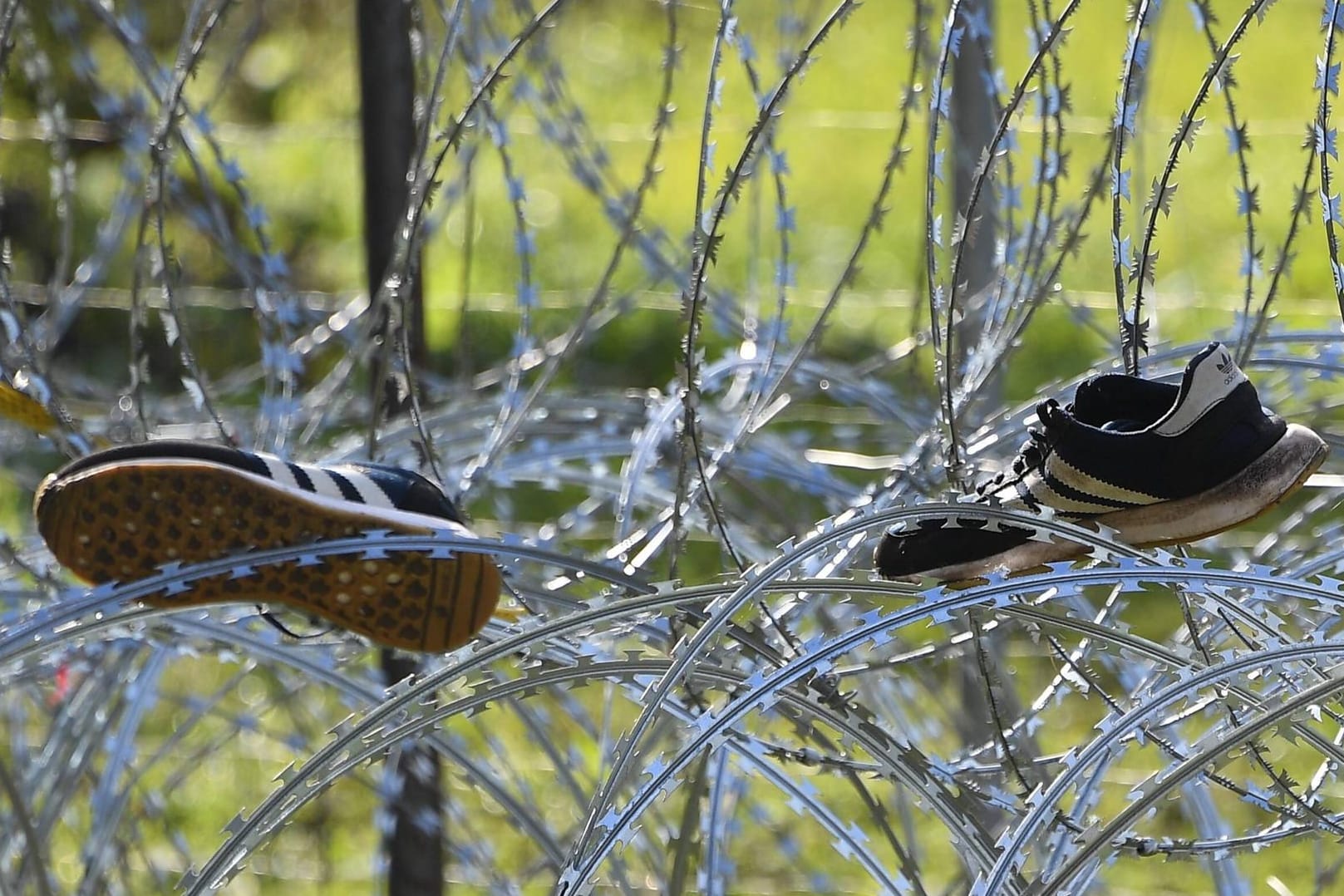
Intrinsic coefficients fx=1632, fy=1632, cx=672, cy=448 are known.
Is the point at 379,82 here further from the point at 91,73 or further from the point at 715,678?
the point at 715,678

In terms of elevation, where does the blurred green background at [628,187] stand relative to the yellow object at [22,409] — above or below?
below

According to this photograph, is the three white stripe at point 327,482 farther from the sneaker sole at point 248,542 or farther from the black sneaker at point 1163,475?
the black sneaker at point 1163,475

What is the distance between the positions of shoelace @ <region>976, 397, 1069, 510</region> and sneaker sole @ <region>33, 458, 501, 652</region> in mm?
367

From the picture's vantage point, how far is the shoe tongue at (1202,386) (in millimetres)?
1093

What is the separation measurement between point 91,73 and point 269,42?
3454 millimetres

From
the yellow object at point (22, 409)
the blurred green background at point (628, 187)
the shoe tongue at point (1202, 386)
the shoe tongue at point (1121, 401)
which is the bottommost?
the blurred green background at point (628, 187)

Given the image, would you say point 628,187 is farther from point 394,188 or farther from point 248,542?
point 248,542

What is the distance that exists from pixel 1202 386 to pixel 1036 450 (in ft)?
0.40

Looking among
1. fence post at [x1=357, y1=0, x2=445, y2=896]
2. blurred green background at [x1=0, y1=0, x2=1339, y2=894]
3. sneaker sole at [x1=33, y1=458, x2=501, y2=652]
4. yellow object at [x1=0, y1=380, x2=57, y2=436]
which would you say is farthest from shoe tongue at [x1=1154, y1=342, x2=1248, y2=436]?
blurred green background at [x1=0, y1=0, x2=1339, y2=894]

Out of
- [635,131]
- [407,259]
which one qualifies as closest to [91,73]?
[407,259]

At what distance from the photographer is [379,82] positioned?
6.58ft

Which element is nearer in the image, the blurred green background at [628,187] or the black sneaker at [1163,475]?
the black sneaker at [1163,475]

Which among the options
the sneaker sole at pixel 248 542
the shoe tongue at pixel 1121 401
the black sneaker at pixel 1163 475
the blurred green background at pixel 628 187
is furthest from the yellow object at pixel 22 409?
the blurred green background at pixel 628 187

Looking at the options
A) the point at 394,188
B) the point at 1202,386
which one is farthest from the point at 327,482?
the point at 394,188
